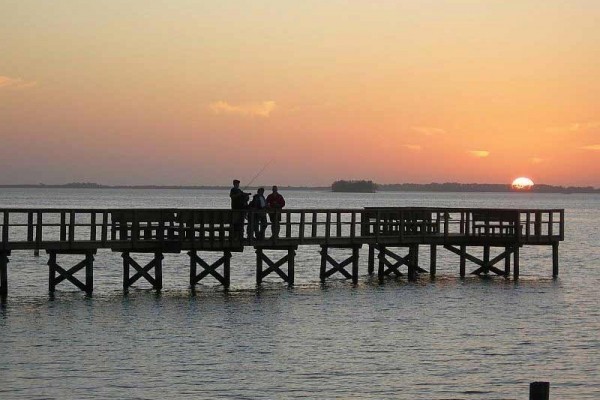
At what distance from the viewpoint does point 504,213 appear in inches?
1909

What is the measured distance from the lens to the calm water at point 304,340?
982 inches

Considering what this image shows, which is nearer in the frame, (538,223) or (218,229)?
(218,229)

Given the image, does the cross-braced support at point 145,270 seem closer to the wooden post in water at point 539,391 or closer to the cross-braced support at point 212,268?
the cross-braced support at point 212,268

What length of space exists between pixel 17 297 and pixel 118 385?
18276 mm

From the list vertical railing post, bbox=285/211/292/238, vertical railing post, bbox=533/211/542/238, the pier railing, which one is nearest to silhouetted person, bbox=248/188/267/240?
the pier railing

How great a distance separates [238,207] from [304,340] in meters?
11.2

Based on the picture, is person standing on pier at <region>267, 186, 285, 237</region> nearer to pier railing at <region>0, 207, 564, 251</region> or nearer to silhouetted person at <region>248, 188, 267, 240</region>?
pier railing at <region>0, 207, 564, 251</region>

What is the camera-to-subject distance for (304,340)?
31.5 meters

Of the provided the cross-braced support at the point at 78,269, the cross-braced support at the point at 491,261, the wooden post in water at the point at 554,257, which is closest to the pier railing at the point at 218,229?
the cross-braced support at the point at 78,269

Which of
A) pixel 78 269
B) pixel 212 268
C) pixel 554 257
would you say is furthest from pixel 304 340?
pixel 554 257

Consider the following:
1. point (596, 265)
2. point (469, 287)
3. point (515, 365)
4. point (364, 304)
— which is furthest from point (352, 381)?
point (596, 265)

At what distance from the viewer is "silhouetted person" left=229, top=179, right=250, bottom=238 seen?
135ft

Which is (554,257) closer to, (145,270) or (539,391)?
(145,270)

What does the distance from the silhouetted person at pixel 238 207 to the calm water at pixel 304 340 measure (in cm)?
250
